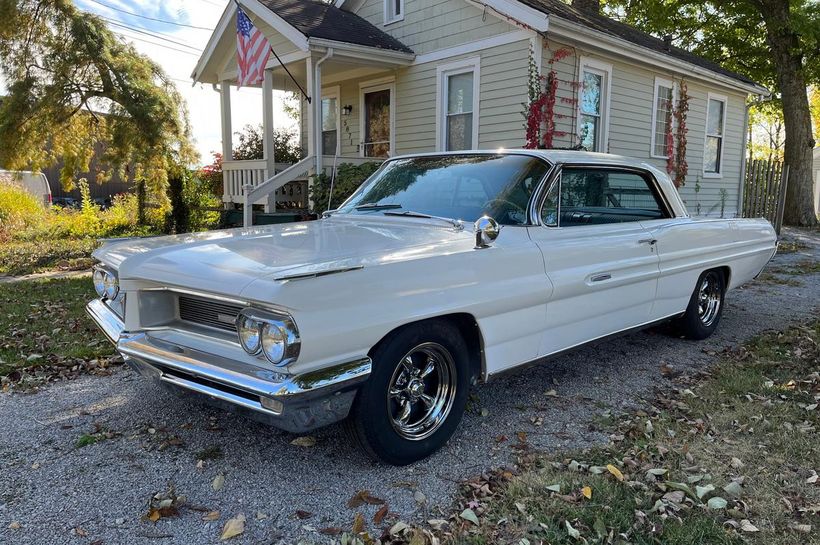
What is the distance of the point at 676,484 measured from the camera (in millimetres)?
2947

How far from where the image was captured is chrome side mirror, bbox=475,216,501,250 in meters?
3.28

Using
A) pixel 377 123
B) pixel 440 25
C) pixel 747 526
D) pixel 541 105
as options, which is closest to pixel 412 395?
pixel 747 526

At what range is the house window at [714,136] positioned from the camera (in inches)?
586

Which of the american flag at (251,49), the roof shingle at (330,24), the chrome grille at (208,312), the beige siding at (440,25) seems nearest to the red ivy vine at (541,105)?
the beige siding at (440,25)

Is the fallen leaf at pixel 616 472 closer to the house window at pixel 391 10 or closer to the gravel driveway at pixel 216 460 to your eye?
the gravel driveway at pixel 216 460

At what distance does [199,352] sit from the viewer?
9.50 ft

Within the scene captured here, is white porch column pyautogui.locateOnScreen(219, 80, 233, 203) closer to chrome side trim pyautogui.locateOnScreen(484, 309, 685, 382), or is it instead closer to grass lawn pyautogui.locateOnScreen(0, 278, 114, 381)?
grass lawn pyautogui.locateOnScreen(0, 278, 114, 381)

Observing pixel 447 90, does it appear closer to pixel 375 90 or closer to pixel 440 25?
pixel 440 25

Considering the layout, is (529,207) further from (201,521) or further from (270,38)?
(270,38)

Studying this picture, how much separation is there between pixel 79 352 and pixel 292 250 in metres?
2.86

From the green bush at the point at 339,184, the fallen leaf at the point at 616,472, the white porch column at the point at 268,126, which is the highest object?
the white porch column at the point at 268,126

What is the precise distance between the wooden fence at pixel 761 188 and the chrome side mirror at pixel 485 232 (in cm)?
1556

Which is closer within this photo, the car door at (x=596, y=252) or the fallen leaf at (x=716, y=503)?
the fallen leaf at (x=716, y=503)

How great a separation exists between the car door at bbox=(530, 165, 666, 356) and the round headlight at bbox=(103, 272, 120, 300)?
249 centimetres
